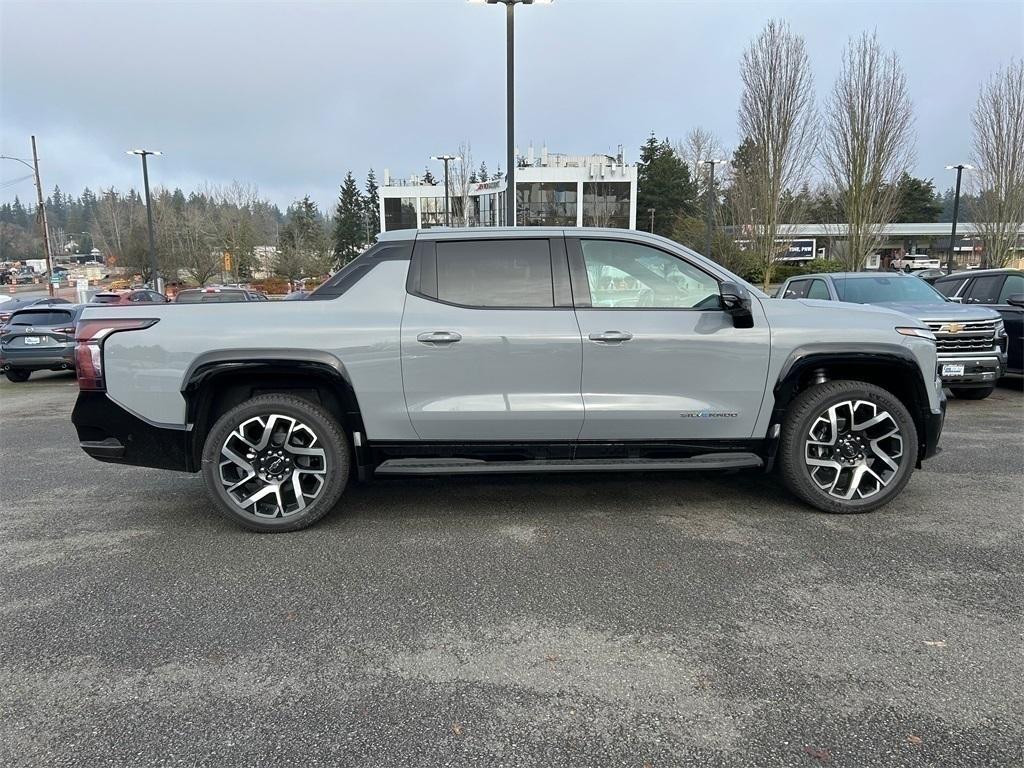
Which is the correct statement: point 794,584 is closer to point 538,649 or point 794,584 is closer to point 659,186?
point 538,649

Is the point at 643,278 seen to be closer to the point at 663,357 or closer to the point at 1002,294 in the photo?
the point at 663,357

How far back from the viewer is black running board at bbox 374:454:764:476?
4121 millimetres

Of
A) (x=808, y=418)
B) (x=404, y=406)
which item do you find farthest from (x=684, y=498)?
(x=404, y=406)

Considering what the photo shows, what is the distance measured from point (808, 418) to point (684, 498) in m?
1.03

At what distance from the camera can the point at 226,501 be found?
4.09m

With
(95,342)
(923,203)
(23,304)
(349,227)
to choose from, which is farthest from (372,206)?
(95,342)

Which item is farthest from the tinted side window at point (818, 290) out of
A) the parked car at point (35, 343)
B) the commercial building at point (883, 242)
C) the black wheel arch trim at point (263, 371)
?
the commercial building at point (883, 242)

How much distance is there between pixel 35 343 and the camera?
1175 cm

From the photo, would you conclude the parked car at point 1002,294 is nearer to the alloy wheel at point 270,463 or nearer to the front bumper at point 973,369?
the front bumper at point 973,369

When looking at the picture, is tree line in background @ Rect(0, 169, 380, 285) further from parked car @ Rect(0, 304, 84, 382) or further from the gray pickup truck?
the gray pickup truck

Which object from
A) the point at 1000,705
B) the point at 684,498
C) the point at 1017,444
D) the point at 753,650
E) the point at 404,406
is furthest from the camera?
the point at 1017,444

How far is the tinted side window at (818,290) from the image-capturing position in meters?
9.49

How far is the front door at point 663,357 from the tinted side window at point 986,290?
8426mm

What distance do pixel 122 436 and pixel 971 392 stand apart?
1007 centimetres
